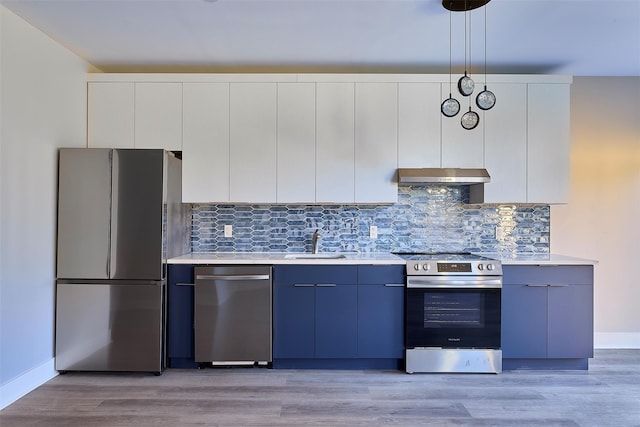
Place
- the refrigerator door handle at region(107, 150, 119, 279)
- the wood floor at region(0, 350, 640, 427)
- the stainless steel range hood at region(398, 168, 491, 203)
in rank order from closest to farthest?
the wood floor at region(0, 350, 640, 427), the refrigerator door handle at region(107, 150, 119, 279), the stainless steel range hood at region(398, 168, 491, 203)

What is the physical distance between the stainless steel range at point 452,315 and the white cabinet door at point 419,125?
3.08 ft

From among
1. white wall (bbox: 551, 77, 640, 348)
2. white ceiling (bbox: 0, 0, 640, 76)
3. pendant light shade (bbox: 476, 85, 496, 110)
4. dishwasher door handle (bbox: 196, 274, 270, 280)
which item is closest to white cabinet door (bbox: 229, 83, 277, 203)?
white ceiling (bbox: 0, 0, 640, 76)

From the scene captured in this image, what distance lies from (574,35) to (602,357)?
280 centimetres

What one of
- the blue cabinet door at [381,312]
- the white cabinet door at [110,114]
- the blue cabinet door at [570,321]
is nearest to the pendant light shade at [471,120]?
the blue cabinet door at [381,312]

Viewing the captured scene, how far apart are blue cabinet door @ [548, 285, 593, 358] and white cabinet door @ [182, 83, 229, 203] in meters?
2.95

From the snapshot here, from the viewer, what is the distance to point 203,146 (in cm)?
351

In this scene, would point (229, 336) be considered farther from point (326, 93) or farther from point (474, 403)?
point (326, 93)

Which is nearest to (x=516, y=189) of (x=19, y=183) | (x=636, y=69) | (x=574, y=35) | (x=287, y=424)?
(x=574, y=35)

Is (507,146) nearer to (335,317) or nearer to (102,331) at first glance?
(335,317)

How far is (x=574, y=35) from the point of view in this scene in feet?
9.72

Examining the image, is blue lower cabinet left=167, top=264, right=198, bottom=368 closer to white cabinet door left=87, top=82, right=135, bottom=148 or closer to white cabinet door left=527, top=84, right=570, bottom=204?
white cabinet door left=87, top=82, right=135, bottom=148

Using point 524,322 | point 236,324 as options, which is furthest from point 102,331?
point 524,322

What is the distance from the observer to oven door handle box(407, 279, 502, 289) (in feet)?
10.3

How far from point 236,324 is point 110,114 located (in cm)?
218
